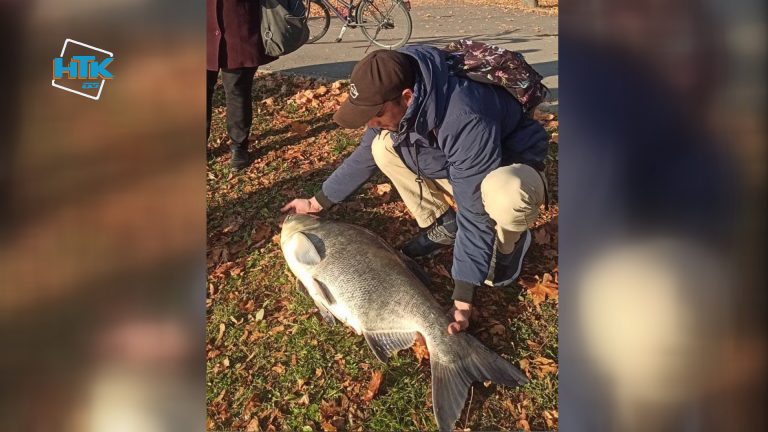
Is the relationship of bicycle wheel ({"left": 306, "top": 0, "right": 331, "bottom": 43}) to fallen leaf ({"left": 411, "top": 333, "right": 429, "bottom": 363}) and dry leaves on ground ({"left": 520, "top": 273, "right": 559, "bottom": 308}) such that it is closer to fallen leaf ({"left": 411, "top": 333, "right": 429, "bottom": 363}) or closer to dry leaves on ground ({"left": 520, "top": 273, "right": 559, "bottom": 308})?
dry leaves on ground ({"left": 520, "top": 273, "right": 559, "bottom": 308})

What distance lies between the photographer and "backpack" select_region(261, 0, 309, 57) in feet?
10.4

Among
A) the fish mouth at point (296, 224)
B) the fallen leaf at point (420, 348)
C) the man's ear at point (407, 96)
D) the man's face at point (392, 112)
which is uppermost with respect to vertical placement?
the man's ear at point (407, 96)

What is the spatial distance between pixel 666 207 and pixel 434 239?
1959 millimetres

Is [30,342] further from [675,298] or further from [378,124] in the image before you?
[675,298]

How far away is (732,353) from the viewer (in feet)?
4.92

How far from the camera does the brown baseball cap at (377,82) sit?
2.33 meters

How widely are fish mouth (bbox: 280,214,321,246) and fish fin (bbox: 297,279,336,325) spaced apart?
0.34 metres

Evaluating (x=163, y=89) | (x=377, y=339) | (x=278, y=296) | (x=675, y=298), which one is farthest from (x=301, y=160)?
(x=675, y=298)

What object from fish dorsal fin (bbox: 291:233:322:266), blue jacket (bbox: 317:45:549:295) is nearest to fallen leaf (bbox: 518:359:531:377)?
blue jacket (bbox: 317:45:549:295)

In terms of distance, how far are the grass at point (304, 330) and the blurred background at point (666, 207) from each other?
2.78 ft

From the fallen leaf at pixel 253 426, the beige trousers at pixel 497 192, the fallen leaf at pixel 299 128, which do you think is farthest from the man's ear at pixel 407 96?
the fallen leaf at pixel 253 426

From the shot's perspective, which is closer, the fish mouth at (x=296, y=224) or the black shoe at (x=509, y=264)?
the black shoe at (x=509, y=264)

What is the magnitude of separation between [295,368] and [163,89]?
1.47 m

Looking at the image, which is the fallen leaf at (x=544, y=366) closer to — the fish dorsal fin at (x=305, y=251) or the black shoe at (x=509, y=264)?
the black shoe at (x=509, y=264)
